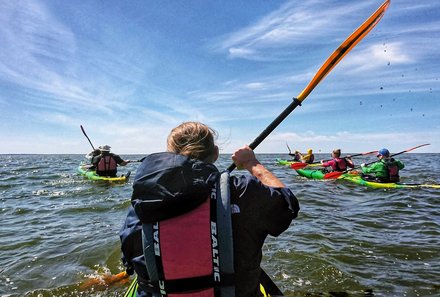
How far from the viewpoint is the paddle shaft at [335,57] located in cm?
350

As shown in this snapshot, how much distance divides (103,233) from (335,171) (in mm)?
13808

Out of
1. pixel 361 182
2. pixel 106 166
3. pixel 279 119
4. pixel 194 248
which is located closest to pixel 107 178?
pixel 106 166

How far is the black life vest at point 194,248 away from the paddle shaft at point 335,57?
4.79 ft

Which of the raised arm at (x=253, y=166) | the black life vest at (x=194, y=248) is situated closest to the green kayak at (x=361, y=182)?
the raised arm at (x=253, y=166)

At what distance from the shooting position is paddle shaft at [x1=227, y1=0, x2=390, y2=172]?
3496 millimetres

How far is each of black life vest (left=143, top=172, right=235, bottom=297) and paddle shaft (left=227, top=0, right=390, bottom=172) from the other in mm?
1459

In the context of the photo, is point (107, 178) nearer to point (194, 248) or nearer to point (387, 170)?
point (387, 170)

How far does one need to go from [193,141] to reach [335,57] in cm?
212

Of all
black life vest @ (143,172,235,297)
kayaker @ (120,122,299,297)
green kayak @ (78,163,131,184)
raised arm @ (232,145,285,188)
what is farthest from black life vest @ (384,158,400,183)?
black life vest @ (143,172,235,297)

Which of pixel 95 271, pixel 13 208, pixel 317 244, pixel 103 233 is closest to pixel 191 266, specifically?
pixel 95 271

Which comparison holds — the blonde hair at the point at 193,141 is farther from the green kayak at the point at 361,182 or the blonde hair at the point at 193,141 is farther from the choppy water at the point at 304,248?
the green kayak at the point at 361,182

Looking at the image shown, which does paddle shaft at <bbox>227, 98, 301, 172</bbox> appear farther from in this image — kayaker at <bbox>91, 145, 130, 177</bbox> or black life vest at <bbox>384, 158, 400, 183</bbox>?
kayaker at <bbox>91, 145, 130, 177</bbox>

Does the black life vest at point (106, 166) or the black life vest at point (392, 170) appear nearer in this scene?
the black life vest at point (392, 170)

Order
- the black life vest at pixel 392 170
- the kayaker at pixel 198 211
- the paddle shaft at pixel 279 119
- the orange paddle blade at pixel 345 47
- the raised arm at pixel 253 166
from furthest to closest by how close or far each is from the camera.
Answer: the black life vest at pixel 392 170, the orange paddle blade at pixel 345 47, the paddle shaft at pixel 279 119, the raised arm at pixel 253 166, the kayaker at pixel 198 211
